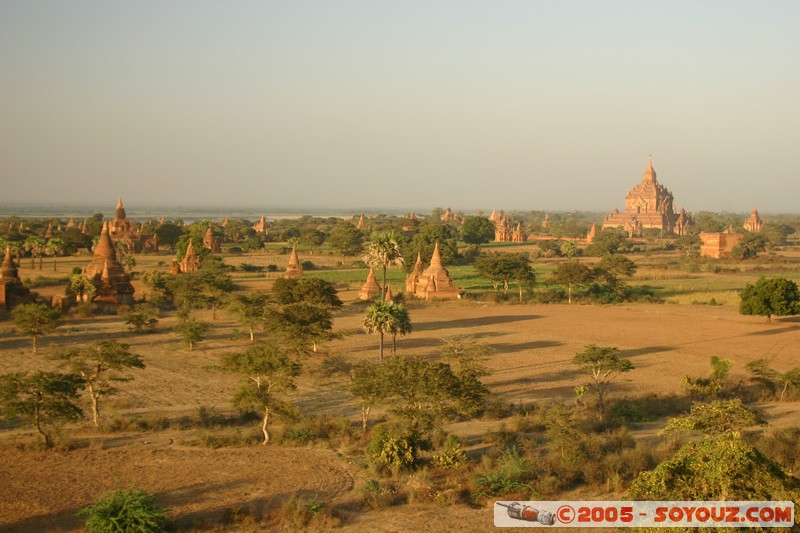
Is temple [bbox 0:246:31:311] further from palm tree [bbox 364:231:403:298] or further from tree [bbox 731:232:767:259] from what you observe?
tree [bbox 731:232:767:259]

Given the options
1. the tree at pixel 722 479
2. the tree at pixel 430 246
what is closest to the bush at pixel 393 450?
the tree at pixel 722 479

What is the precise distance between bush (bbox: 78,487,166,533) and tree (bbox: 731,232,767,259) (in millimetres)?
72778

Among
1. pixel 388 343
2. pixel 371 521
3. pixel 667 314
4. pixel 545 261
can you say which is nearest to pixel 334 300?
Answer: pixel 388 343

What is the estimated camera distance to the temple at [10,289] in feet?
110

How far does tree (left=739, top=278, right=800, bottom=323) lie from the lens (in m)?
33.7

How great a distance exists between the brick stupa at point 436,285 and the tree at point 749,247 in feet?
142

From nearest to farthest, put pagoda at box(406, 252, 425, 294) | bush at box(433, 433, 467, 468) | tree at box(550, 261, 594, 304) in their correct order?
bush at box(433, 433, 467, 468), tree at box(550, 261, 594, 304), pagoda at box(406, 252, 425, 294)

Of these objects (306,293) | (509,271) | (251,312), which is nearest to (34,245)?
(306,293)

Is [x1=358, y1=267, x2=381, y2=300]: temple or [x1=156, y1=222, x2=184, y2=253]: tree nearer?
[x1=358, y1=267, x2=381, y2=300]: temple

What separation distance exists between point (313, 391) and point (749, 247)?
215 ft

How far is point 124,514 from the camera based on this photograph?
11.3m

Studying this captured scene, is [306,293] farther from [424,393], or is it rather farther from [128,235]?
[128,235]

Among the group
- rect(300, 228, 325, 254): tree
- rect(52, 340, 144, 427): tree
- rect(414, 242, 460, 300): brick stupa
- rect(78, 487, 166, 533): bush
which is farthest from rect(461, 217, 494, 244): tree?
rect(78, 487, 166, 533): bush

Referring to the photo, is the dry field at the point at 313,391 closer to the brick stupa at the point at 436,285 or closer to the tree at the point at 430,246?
the brick stupa at the point at 436,285
